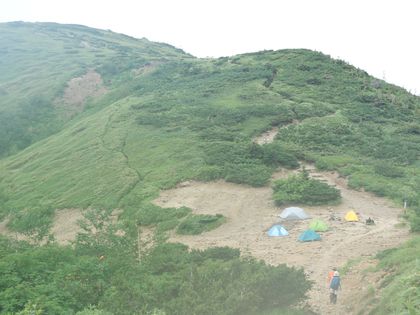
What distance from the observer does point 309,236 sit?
2630 cm

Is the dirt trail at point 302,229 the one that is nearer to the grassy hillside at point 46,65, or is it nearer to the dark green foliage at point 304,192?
the dark green foliage at point 304,192

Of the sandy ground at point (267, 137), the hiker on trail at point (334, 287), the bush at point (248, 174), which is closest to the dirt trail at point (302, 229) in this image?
the hiker on trail at point (334, 287)

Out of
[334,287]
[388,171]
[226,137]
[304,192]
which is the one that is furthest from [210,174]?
[334,287]

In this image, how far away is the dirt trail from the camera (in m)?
20.7

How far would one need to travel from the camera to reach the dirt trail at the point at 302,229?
20703 mm

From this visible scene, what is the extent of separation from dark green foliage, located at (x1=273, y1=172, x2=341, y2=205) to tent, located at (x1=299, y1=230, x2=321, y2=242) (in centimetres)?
611

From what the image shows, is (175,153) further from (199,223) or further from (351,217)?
(351,217)

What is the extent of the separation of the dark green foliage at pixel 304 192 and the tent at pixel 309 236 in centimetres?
611

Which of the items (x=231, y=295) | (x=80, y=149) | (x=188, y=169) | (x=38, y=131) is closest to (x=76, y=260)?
(x=231, y=295)

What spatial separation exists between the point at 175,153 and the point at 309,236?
1947cm

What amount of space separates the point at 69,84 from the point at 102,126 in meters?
34.8

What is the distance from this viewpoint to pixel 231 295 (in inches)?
560

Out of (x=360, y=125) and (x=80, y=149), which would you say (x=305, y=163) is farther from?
(x=80, y=149)

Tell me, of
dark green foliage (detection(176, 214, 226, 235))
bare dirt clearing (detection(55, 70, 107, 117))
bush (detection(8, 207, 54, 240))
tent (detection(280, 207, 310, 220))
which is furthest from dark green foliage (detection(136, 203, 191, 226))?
bare dirt clearing (detection(55, 70, 107, 117))
